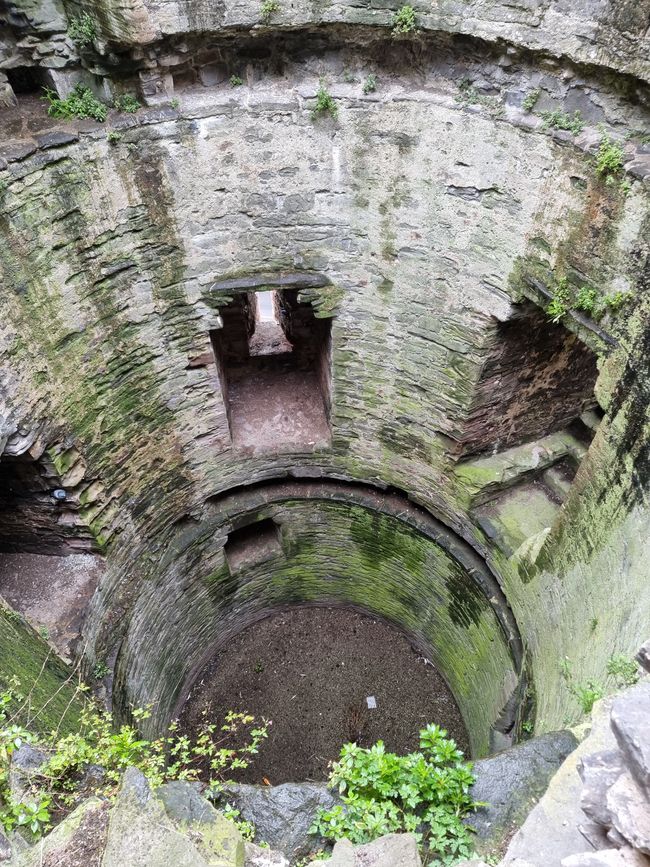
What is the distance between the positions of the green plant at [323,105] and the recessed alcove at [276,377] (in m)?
1.85

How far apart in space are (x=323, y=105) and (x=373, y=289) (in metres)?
1.42

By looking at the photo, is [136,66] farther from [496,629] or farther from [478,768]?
[496,629]

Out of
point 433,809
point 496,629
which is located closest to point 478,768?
point 433,809

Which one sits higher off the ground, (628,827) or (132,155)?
(132,155)

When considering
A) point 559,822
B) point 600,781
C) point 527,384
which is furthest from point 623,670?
point 527,384

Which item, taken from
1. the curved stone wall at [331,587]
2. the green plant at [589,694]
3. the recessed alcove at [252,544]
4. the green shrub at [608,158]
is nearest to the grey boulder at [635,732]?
the green plant at [589,694]

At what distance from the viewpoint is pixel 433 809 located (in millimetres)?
2369

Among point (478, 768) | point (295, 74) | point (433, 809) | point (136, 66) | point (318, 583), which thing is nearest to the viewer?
point (433, 809)

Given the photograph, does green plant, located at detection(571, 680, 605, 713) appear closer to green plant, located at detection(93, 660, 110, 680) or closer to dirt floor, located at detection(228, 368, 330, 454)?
A: dirt floor, located at detection(228, 368, 330, 454)

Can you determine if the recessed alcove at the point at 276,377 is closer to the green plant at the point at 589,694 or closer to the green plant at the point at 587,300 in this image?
the green plant at the point at 587,300

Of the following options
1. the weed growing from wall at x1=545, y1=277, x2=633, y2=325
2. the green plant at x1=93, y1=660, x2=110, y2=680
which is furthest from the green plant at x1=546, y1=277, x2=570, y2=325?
the green plant at x1=93, y1=660, x2=110, y2=680

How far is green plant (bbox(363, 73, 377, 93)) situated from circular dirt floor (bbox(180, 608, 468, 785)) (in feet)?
20.6

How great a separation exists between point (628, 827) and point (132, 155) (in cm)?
429

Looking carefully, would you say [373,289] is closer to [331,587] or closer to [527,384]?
[527,384]
